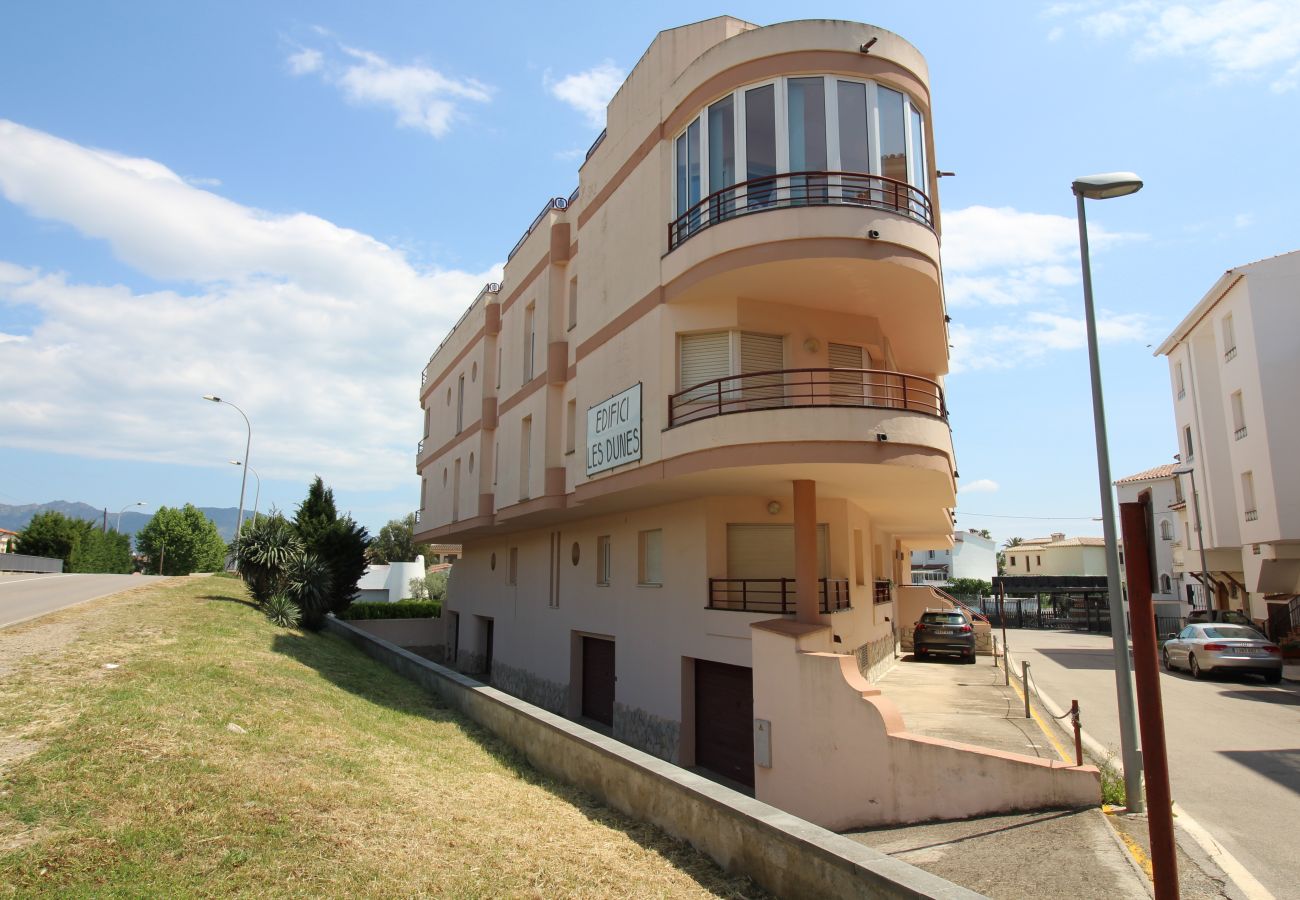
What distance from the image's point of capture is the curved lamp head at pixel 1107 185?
980cm

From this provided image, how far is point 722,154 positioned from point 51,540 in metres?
56.9

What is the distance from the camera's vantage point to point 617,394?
1541cm

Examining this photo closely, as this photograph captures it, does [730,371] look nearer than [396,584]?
Yes

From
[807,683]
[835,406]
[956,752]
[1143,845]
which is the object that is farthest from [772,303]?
[1143,845]

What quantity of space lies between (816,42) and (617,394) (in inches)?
278

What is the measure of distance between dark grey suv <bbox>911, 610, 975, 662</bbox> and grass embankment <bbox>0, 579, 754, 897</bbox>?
17291 mm

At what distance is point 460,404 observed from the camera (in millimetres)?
29516

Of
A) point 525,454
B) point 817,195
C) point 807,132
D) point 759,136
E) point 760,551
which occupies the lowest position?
point 760,551

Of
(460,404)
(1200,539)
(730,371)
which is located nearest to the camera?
(730,371)

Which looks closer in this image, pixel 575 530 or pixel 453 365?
pixel 575 530

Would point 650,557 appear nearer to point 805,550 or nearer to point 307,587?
point 805,550

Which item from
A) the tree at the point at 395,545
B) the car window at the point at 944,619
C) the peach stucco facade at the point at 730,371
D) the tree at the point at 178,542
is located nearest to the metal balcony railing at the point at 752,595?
the peach stucco facade at the point at 730,371

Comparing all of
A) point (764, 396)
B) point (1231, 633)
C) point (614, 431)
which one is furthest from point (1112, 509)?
point (1231, 633)

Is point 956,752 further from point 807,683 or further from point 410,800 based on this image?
point 410,800
